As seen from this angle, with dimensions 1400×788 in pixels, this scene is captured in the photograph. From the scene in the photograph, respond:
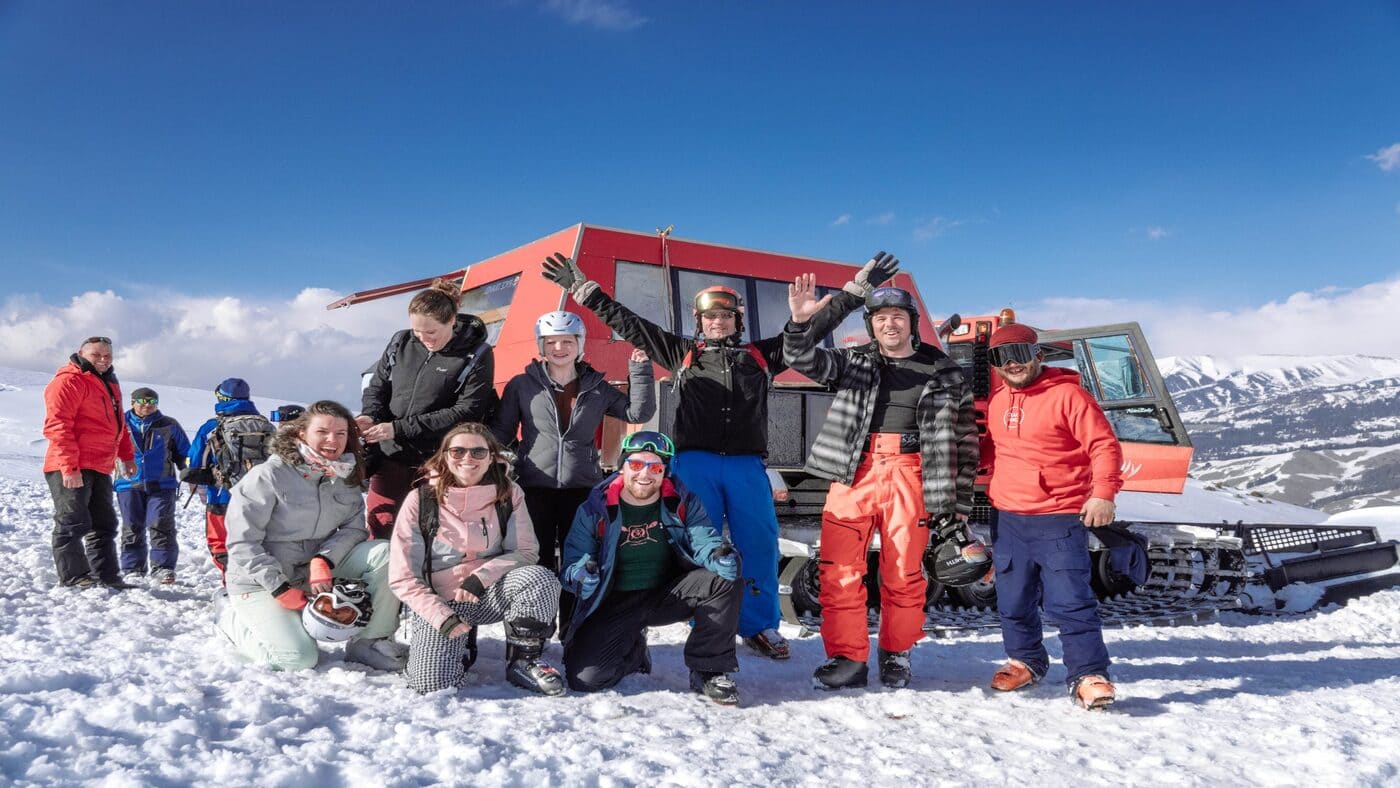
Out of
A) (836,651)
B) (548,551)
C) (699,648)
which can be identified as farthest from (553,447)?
(836,651)

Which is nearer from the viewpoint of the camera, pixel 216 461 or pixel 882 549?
pixel 882 549

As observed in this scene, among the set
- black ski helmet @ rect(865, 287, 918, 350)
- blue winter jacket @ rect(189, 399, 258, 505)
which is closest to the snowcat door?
black ski helmet @ rect(865, 287, 918, 350)

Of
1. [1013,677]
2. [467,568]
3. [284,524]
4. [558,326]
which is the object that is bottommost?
[1013,677]

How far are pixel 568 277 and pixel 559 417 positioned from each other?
75 centimetres

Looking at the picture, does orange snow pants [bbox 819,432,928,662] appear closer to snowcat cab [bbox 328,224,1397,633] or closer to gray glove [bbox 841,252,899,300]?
gray glove [bbox 841,252,899,300]

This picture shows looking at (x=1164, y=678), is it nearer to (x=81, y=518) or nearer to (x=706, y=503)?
(x=706, y=503)

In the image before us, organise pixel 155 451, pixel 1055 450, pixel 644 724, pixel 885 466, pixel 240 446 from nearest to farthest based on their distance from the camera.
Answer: pixel 644 724, pixel 1055 450, pixel 885 466, pixel 240 446, pixel 155 451

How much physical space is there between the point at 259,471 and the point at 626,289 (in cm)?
306

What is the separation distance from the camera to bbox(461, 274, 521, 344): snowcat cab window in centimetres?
653

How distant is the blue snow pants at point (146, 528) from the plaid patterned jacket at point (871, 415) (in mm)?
5138

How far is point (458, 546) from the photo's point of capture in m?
3.46

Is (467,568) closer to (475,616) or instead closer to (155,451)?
(475,616)

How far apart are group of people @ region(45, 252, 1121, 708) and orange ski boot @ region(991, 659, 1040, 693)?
0.02m

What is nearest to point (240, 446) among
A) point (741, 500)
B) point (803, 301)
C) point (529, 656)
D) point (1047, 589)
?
point (529, 656)
